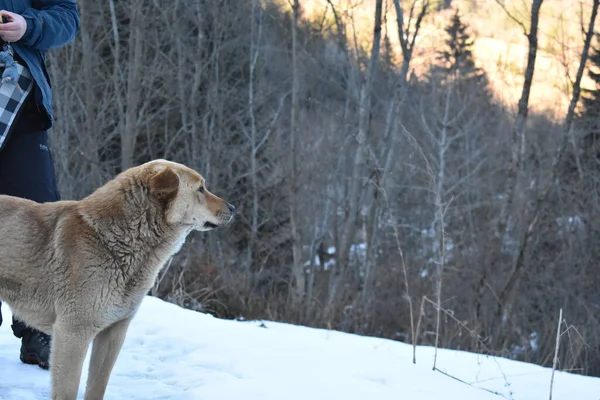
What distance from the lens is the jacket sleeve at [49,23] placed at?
3449mm

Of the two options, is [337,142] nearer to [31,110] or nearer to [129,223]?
[31,110]

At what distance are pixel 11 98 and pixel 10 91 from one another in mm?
38

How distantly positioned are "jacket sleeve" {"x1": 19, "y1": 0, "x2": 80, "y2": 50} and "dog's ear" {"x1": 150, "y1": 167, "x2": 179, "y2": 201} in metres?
1.07

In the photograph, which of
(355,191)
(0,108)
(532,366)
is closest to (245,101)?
(355,191)

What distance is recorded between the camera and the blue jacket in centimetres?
346

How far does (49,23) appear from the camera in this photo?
353 centimetres

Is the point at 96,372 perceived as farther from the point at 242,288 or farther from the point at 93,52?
the point at 93,52

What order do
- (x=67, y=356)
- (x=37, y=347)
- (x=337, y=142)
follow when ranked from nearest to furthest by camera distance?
1. (x=67, y=356)
2. (x=37, y=347)
3. (x=337, y=142)

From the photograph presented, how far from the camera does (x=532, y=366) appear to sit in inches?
229

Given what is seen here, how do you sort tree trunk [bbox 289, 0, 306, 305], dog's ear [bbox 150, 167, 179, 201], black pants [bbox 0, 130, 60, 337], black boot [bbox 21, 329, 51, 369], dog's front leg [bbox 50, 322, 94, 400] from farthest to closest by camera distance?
1. tree trunk [bbox 289, 0, 306, 305]
2. black boot [bbox 21, 329, 51, 369]
3. black pants [bbox 0, 130, 60, 337]
4. dog's ear [bbox 150, 167, 179, 201]
5. dog's front leg [bbox 50, 322, 94, 400]

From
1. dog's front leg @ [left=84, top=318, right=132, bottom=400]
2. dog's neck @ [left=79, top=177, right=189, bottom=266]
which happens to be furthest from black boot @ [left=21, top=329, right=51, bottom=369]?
dog's neck @ [left=79, top=177, right=189, bottom=266]

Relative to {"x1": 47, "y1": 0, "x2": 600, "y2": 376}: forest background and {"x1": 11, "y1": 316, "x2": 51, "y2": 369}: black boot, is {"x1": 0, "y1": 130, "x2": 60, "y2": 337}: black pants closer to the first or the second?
{"x1": 11, "y1": 316, "x2": 51, "y2": 369}: black boot

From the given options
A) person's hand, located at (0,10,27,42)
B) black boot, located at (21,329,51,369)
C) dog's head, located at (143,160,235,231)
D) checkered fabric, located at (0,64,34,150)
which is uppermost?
person's hand, located at (0,10,27,42)

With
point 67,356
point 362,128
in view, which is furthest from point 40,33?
point 362,128
